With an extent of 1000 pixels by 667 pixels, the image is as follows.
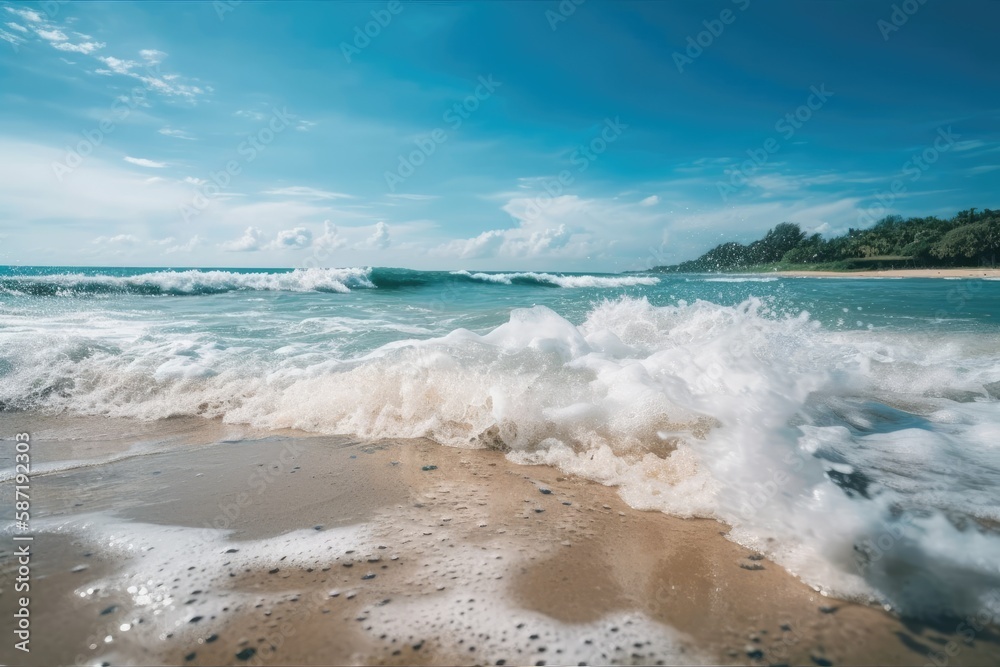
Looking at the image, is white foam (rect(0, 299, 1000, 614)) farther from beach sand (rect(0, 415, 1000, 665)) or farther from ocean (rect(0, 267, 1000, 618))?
beach sand (rect(0, 415, 1000, 665))

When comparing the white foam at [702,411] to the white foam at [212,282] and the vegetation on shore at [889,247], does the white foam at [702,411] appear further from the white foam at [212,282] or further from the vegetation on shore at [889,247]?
the vegetation on shore at [889,247]

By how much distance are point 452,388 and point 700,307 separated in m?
5.91

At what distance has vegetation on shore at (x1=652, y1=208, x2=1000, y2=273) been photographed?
54.2 meters

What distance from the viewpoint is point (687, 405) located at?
3836mm

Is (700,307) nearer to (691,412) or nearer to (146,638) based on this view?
(691,412)

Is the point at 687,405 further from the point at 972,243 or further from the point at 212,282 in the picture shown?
the point at 972,243

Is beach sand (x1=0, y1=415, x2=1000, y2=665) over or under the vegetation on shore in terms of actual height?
under

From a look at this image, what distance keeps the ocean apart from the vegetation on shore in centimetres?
4571

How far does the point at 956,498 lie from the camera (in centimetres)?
272

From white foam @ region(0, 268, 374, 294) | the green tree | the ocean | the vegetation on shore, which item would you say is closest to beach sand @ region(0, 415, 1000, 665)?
the ocean

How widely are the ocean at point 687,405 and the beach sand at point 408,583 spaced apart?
0.30 m

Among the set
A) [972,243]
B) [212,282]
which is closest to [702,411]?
[212,282]

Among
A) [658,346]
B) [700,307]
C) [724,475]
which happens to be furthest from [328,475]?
[700,307]

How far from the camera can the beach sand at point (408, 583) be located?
1.78m
